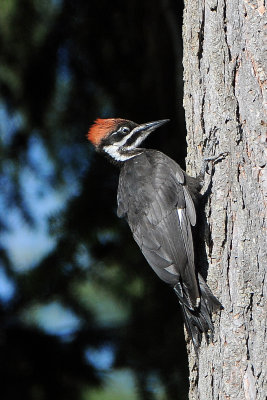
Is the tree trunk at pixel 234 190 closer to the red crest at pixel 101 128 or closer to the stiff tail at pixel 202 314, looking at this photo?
the stiff tail at pixel 202 314

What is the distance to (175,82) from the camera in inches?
192

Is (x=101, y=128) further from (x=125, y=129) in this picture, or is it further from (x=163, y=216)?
(x=163, y=216)

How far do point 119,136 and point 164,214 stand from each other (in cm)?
92

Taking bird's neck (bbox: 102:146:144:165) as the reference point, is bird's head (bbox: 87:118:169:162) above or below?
above

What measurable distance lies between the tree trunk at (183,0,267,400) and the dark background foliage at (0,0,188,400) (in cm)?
121

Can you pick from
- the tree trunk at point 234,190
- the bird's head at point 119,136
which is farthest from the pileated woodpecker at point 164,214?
the tree trunk at point 234,190

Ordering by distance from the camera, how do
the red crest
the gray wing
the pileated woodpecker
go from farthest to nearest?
1. the red crest
2. the gray wing
3. the pileated woodpecker

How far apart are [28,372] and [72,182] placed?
1.33 m

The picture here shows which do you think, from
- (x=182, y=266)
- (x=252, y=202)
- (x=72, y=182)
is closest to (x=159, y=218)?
(x=182, y=266)

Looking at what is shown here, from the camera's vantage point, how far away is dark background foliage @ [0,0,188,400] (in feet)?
14.4

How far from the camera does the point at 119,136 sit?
14.4 ft

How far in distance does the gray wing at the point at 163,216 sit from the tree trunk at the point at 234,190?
0.19 meters

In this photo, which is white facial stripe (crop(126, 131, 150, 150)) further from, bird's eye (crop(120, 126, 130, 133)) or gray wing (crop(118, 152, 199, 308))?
gray wing (crop(118, 152, 199, 308))

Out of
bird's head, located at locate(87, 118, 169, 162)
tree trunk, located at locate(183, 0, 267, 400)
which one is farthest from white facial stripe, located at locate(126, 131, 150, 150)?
tree trunk, located at locate(183, 0, 267, 400)
